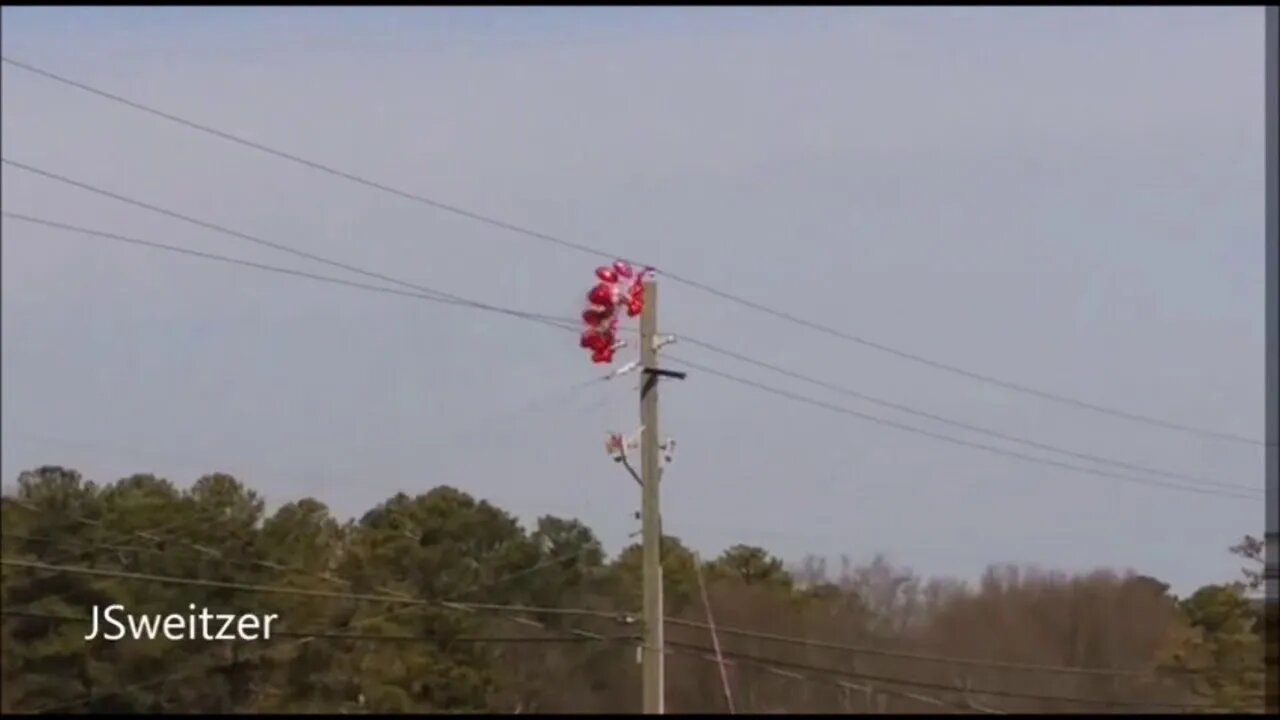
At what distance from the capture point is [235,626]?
1783 centimetres

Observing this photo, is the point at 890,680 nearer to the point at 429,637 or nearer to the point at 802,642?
the point at 802,642

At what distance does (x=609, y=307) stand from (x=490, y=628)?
318 centimetres

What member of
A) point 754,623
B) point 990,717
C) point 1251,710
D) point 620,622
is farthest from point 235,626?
point 1251,710

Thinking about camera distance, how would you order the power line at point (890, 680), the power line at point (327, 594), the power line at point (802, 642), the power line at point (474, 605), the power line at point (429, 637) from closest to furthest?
1. the power line at point (474, 605)
2. the power line at point (327, 594)
3. the power line at point (890, 680)
4. the power line at point (802, 642)
5. the power line at point (429, 637)

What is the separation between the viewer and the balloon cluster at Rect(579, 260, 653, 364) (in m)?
18.5

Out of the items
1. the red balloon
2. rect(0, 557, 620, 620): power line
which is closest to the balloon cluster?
the red balloon

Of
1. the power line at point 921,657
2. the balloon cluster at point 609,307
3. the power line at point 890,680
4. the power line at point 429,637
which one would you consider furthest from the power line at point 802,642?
the balloon cluster at point 609,307

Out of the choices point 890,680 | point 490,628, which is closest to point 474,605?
point 490,628

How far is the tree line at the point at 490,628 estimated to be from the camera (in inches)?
679

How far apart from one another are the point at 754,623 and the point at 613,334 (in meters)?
3.02

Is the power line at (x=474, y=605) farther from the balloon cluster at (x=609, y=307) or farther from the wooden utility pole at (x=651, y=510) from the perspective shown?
the balloon cluster at (x=609, y=307)

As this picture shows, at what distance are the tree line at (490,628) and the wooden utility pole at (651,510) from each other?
1.20 ft

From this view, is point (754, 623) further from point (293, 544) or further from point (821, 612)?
point (293, 544)

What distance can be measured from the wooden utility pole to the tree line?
0.37 metres
